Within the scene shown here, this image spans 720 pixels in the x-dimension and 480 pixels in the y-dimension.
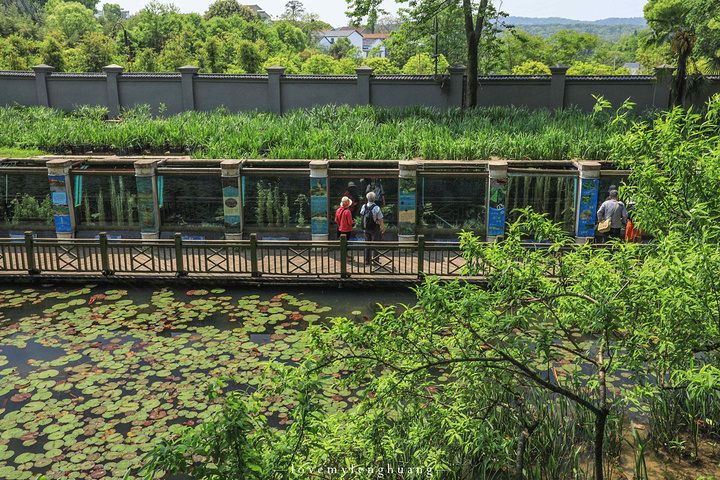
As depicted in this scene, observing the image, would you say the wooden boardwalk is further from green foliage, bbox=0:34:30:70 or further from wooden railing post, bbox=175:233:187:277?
green foliage, bbox=0:34:30:70

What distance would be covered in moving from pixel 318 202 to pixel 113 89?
1356cm

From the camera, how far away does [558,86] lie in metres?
24.9

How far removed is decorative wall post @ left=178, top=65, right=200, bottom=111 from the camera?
25.0 metres

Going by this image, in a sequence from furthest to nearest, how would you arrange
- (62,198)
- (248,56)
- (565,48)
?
1. (565,48)
2. (248,56)
3. (62,198)

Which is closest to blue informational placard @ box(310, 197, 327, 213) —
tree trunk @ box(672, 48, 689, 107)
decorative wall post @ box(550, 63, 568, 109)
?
decorative wall post @ box(550, 63, 568, 109)

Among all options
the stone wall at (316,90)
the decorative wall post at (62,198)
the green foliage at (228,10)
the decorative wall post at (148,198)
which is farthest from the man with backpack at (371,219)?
the green foliage at (228,10)

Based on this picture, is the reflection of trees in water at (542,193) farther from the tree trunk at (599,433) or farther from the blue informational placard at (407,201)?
the tree trunk at (599,433)

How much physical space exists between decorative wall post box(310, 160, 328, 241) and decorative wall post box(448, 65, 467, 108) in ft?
34.4

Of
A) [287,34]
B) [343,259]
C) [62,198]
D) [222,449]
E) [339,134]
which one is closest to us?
[222,449]

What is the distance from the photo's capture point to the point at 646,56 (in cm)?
7719

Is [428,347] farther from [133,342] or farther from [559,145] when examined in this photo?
[559,145]

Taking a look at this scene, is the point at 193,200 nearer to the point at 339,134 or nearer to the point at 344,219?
the point at 344,219

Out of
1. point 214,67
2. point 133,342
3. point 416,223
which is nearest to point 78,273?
point 133,342

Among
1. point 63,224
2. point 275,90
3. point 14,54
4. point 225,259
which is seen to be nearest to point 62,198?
point 63,224
